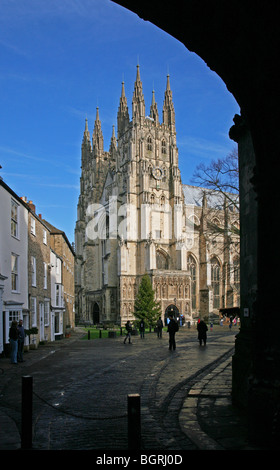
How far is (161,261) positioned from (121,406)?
5214 cm

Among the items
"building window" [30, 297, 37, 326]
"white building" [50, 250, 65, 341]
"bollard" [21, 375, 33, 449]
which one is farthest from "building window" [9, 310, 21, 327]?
"bollard" [21, 375, 33, 449]

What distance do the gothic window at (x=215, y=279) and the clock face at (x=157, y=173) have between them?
16.1 metres

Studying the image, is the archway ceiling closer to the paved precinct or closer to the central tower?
the paved precinct

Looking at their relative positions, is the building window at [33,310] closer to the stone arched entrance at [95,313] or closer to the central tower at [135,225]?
the central tower at [135,225]

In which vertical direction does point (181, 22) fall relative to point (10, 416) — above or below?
above

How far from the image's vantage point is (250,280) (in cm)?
809

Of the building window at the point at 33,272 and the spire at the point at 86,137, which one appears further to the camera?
the spire at the point at 86,137

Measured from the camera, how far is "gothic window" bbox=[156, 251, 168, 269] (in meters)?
59.6

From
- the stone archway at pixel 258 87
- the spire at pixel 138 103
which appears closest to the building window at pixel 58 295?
the stone archway at pixel 258 87

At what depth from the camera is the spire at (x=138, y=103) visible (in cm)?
6111

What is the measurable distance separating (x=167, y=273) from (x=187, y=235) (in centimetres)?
1190

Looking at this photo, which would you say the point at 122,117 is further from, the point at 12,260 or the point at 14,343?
the point at 14,343

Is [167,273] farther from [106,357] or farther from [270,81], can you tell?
[270,81]
